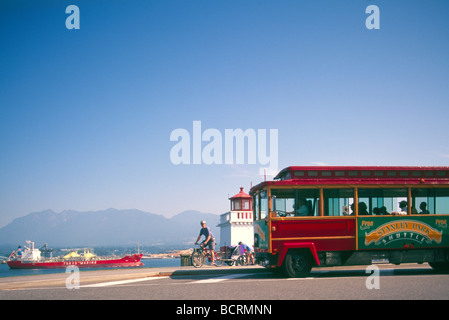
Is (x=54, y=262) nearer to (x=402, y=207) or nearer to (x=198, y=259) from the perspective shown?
(x=198, y=259)

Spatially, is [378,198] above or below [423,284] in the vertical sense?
above

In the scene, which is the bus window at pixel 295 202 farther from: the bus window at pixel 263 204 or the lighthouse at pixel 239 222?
the lighthouse at pixel 239 222

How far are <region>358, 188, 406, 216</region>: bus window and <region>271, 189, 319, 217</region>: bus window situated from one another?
1516mm

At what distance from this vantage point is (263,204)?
14.1m

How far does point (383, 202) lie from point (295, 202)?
114 inches

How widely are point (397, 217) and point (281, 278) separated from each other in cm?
420

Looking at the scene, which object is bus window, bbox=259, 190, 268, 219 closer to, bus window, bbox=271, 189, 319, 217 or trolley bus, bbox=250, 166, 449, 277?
trolley bus, bbox=250, 166, 449, 277

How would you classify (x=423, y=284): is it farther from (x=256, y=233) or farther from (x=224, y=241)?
(x=224, y=241)

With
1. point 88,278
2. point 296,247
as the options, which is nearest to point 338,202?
point 296,247

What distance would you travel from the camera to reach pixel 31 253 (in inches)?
4700

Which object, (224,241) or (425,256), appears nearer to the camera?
(425,256)

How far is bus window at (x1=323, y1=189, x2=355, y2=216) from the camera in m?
13.8
